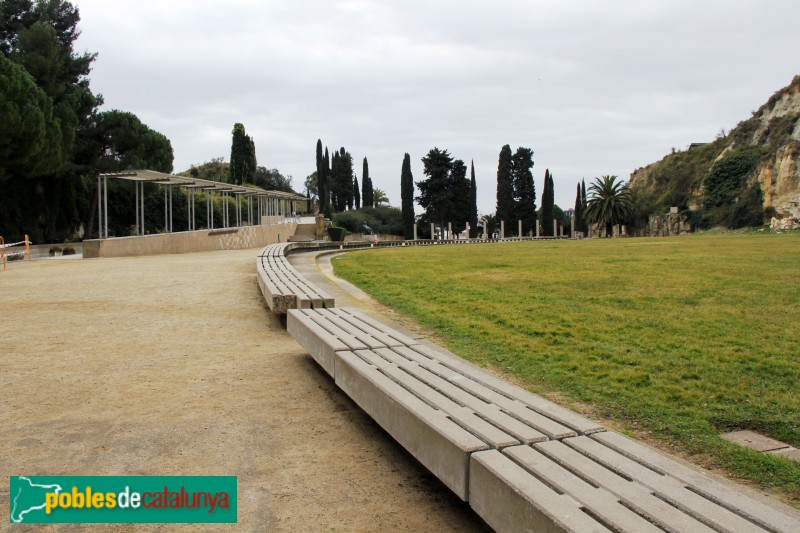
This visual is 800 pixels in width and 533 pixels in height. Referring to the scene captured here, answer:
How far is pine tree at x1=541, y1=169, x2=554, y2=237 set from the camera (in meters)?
59.6

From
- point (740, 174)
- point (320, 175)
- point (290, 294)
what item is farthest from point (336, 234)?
point (290, 294)

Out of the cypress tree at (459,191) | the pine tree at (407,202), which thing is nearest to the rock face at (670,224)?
the cypress tree at (459,191)

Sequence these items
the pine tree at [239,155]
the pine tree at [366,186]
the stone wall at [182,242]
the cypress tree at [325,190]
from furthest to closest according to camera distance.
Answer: the pine tree at [366,186] → the cypress tree at [325,190] → the pine tree at [239,155] → the stone wall at [182,242]

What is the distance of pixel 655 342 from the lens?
5.25 meters

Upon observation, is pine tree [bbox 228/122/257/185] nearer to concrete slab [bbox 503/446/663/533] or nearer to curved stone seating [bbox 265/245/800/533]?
curved stone seating [bbox 265/245/800/533]

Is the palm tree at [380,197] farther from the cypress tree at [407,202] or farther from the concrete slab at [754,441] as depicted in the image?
the concrete slab at [754,441]

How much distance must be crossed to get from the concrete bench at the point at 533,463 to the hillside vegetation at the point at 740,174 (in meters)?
47.9

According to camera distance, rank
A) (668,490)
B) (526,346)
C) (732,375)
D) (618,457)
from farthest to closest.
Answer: (526,346), (732,375), (618,457), (668,490)

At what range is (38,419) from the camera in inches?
148

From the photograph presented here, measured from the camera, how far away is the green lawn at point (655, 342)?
3.38m

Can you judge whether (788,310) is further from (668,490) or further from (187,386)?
(187,386)

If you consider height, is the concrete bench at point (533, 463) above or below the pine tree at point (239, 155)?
below

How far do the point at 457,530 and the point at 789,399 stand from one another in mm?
2487

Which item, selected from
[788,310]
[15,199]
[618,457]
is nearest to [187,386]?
[618,457]
